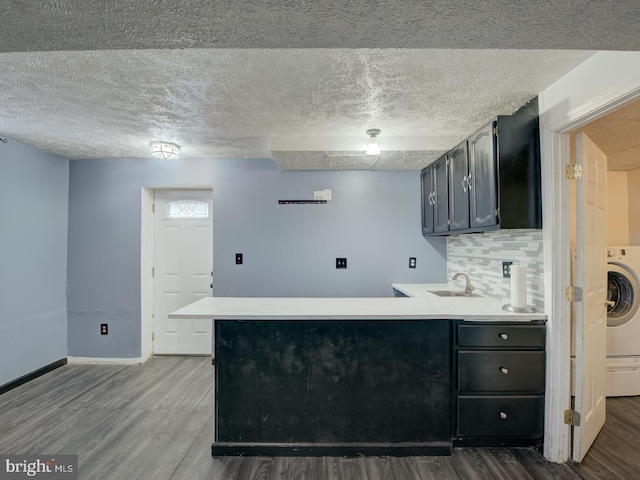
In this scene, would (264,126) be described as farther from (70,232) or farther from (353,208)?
(70,232)

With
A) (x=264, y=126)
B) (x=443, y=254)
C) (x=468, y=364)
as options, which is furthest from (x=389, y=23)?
(x=443, y=254)

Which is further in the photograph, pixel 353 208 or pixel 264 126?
pixel 353 208

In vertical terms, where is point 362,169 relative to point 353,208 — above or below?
above

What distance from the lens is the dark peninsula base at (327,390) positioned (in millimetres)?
1886

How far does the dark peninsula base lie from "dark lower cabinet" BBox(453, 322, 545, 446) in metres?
0.12

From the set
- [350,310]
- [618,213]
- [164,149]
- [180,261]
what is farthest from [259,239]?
[618,213]

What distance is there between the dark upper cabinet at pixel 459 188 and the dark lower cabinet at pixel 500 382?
0.81 m

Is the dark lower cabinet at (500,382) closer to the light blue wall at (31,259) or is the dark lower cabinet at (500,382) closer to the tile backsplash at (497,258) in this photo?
the tile backsplash at (497,258)

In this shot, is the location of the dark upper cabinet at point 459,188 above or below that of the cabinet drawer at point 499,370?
above

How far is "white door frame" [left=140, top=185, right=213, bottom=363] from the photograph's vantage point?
340 centimetres

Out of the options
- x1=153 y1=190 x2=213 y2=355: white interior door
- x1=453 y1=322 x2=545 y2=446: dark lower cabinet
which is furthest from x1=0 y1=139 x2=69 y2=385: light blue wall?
x1=453 y1=322 x2=545 y2=446: dark lower cabinet

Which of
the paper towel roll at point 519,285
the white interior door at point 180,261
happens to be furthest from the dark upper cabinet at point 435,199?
the white interior door at point 180,261

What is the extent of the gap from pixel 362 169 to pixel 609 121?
194 cm

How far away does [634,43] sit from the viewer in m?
1.08
